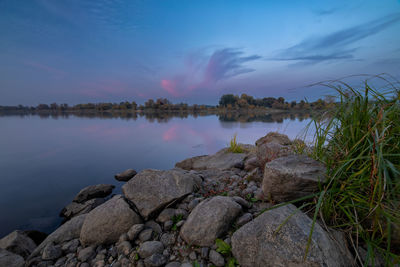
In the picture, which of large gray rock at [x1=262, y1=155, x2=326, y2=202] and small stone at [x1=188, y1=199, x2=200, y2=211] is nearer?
large gray rock at [x1=262, y1=155, x2=326, y2=202]

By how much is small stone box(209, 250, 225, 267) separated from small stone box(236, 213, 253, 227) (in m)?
0.55

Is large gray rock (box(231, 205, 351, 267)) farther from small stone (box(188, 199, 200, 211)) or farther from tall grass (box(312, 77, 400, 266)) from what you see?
small stone (box(188, 199, 200, 211))

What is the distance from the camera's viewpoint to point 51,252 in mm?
2961

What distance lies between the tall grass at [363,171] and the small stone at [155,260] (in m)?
2.17

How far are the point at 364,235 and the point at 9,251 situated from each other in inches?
237

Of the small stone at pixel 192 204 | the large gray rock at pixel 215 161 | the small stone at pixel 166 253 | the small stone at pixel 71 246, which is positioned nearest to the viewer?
the small stone at pixel 166 253

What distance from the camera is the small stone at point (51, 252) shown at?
2920 mm

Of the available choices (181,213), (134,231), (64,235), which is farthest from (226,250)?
(64,235)

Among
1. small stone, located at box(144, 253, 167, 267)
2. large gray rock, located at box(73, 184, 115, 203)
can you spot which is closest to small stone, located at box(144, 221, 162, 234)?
small stone, located at box(144, 253, 167, 267)

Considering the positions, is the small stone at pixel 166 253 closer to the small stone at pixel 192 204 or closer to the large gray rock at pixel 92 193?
the small stone at pixel 192 204

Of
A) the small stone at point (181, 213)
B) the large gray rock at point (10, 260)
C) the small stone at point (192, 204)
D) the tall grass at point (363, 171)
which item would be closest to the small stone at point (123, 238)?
the small stone at point (181, 213)

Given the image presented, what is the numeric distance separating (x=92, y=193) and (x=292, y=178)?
6.59 metres

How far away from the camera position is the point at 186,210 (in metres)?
3.24

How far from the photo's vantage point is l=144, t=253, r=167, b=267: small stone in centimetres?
230
